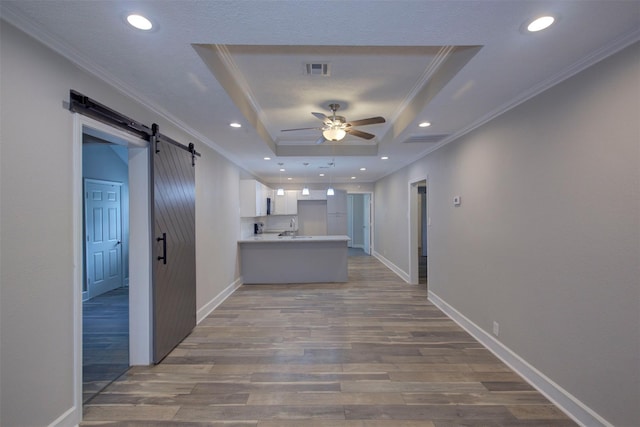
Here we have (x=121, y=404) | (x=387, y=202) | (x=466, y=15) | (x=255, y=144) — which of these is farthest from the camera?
(x=387, y=202)

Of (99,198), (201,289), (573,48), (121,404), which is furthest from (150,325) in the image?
(573,48)

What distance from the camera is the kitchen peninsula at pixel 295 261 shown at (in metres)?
6.03

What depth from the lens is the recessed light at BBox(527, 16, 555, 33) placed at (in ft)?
5.13

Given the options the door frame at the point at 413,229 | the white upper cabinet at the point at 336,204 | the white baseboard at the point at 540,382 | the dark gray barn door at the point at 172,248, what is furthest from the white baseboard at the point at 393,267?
the dark gray barn door at the point at 172,248

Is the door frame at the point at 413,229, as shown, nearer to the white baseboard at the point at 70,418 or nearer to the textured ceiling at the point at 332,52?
the textured ceiling at the point at 332,52

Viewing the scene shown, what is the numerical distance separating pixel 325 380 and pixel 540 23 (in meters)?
2.98

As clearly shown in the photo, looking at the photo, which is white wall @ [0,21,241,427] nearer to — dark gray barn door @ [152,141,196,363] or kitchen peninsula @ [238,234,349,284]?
dark gray barn door @ [152,141,196,363]

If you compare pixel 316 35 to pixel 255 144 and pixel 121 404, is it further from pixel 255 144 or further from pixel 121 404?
pixel 121 404

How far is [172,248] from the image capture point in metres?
3.12

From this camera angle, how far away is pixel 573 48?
1841mm

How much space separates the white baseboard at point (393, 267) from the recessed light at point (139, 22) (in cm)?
579

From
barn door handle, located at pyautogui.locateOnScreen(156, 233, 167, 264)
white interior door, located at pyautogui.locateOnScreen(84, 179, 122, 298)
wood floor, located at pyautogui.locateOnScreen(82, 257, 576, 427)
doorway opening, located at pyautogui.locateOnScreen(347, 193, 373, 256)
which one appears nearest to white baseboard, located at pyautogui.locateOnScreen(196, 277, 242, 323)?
wood floor, located at pyautogui.locateOnScreen(82, 257, 576, 427)

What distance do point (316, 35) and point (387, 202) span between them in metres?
6.34

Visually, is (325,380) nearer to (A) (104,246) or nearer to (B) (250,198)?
(B) (250,198)
